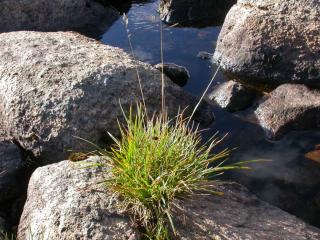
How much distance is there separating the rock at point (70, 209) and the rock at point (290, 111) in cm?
335

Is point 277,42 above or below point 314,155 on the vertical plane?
above

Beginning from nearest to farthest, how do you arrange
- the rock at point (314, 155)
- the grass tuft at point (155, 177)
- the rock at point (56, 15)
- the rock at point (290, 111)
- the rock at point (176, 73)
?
1. the grass tuft at point (155, 177)
2. the rock at point (314, 155)
3. the rock at point (290, 111)
4. the rock at point (176, 73)
5. the rock at point (56, 15)

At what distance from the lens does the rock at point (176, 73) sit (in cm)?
863

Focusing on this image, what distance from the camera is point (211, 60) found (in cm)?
927

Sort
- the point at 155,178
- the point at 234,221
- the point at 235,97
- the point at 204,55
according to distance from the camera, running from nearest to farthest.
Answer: the point at 155,178 < the point at 234,221 < the point at 235,97 < the point at 204,55

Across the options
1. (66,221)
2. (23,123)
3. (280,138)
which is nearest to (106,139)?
(23,123)

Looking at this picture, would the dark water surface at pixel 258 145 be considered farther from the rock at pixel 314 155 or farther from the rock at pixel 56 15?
the rock at pixel 56 15

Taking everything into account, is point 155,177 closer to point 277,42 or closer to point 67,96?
point 67,96

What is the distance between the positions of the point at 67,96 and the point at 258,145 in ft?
9.60

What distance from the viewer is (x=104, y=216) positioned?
466 centimetres

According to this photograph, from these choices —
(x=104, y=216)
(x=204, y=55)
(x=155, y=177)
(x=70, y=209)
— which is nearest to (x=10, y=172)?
(x=70, y=209)

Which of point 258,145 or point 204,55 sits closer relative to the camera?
point 258,145

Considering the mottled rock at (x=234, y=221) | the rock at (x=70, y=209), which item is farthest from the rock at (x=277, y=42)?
the rock at (x=70, y=209)

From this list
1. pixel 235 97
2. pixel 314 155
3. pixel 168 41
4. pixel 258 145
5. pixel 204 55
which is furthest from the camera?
pixel 168 41
